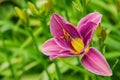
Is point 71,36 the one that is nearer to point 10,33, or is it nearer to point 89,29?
point 89,29

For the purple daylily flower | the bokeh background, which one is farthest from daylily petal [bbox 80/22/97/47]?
the bokeh background

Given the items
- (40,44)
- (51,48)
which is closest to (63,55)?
(51,48)

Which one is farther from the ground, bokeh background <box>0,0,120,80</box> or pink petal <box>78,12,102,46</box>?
pink petal <box>78,12,102,46</box>

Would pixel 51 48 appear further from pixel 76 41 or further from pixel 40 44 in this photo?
pixel 40 44

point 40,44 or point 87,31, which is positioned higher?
point 87,31

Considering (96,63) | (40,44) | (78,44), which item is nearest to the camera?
(96,63)

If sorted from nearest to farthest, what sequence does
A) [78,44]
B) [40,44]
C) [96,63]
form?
[96,63]
[78,44]
[40,44]

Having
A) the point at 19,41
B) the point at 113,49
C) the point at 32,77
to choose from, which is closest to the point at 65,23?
the point at 113,49

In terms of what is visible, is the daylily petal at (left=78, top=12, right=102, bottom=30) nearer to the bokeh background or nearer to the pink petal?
the pink petal
